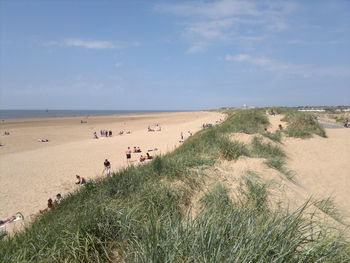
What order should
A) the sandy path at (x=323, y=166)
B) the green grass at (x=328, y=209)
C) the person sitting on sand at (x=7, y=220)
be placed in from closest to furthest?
1. the green grass at (x=328, y=209)
2. the sandy path at (x=323, y=166)
3. the person sitting on sand at (x=7, y=220)

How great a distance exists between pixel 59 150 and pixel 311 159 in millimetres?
18894

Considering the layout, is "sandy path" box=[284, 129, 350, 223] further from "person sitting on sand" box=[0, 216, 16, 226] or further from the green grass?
"person sitting on sand" box=[0, 216, 16, 226]

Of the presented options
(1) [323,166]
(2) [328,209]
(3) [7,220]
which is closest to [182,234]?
(2) [328,209]

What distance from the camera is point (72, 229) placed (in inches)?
115

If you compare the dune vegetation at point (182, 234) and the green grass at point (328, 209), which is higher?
the dune vegetation at point (182, 234)

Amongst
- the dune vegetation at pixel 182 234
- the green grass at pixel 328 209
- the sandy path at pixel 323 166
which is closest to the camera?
Result: the dune vegetation at pixel 182 234

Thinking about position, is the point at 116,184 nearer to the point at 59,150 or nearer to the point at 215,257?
the point at 215,257

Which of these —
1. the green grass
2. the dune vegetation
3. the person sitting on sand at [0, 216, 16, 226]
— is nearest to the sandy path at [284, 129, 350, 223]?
the green grass

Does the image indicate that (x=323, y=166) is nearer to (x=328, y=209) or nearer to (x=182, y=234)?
(x=328, y=209)

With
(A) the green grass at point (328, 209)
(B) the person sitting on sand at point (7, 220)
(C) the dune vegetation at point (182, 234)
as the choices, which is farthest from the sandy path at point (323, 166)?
(B) the person sitting on sand at point (7, 220)

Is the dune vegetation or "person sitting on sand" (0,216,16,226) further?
"person sitting on sand" (0,216,16,226)

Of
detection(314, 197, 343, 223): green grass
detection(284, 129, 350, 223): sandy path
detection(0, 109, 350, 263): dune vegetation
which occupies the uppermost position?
detection(0, 109, 350, 263): dune vegetation

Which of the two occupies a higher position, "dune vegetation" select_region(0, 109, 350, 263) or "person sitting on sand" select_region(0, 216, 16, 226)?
"dune vegetation" select_region(0, 109, 350, 263)

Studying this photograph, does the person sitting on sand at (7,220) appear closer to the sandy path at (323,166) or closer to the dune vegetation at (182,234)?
the dune vegetation at (182,234)
